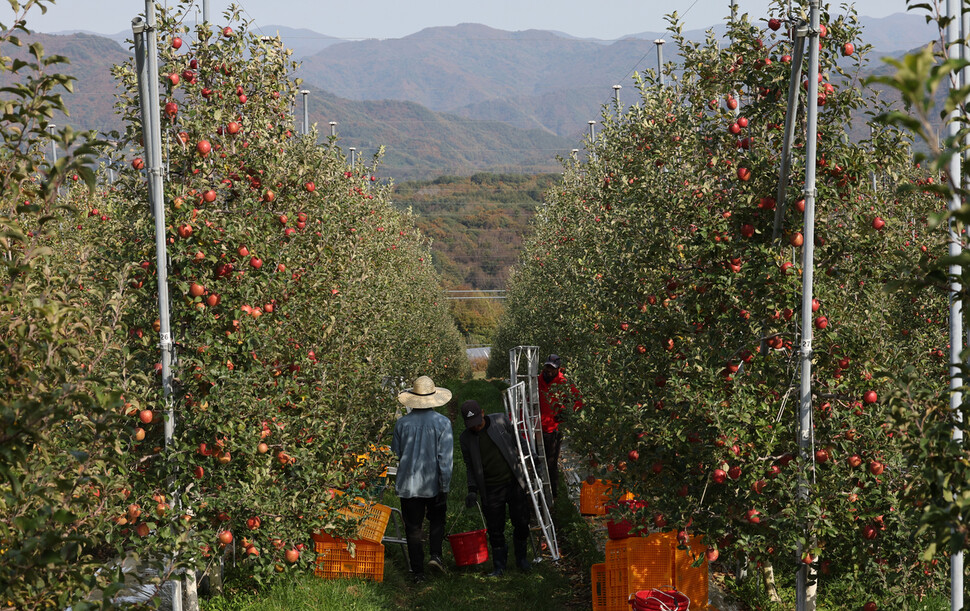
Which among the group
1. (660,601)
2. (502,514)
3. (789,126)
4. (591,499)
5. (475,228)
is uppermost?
(789,126)

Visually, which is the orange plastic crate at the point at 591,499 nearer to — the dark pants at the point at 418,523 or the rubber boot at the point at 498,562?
the rubber boot at the point at 498,562

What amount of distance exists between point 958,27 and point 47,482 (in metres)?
4.94

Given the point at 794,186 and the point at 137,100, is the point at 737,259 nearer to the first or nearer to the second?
the point at 794,186

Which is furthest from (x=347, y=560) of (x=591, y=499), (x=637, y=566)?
(x=591, y=499)

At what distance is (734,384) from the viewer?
454 centimetres

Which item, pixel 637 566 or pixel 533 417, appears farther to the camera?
pixel 533 417

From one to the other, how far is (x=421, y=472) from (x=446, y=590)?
1030mm

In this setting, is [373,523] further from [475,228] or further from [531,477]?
[475,228]

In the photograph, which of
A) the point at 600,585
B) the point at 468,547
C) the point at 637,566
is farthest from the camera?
the point at 468,547

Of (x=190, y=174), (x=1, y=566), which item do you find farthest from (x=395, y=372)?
(x=1, y=566)

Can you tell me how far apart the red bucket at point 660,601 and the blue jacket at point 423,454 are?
2.20m

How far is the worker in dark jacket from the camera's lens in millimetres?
7398

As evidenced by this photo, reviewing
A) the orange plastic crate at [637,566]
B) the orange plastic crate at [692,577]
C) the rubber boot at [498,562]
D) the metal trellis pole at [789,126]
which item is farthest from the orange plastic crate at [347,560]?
the metal trellis pole at [789,126]

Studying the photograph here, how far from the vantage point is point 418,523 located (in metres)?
7.19
